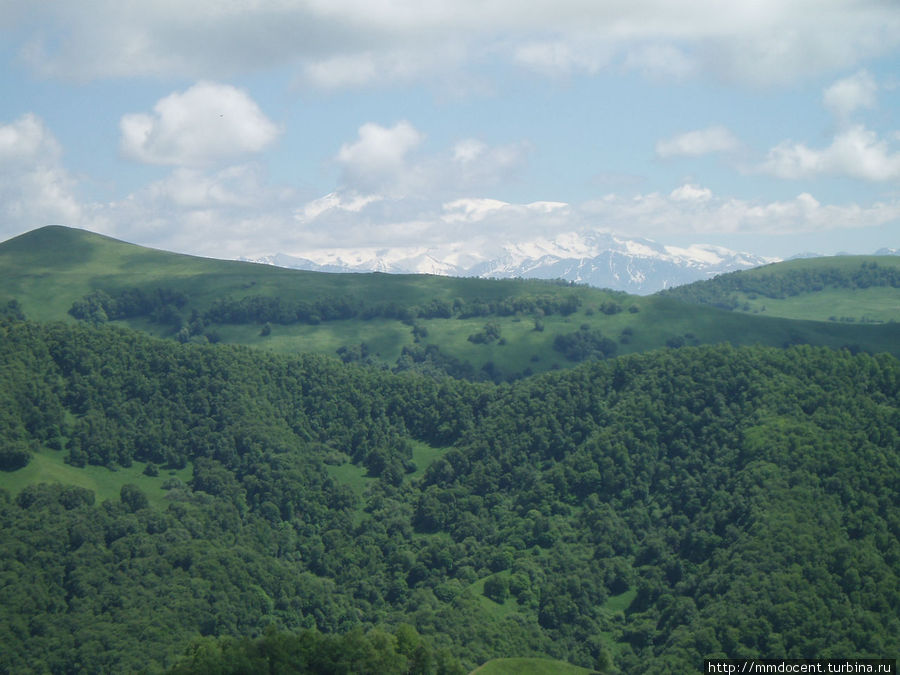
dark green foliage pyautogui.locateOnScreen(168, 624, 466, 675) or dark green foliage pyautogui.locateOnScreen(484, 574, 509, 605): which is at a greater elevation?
dark green foliage pyautogui.locateOnScreen(168, 624, 466, 675)

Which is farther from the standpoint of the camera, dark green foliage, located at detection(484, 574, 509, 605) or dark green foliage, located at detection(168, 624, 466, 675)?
dark green foliage, located at detection(484, 574, 509, 605)

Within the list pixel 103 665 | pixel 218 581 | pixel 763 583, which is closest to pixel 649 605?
pixel 763 583

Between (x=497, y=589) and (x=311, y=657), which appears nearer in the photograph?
(x=311, y=657)

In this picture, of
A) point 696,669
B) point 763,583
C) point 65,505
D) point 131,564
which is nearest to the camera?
point 696,669

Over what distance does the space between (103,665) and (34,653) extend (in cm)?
1252

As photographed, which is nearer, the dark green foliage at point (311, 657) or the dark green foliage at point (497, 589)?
the dark green foliage at point (311, 657)

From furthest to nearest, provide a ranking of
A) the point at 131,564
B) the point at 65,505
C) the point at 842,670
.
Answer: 1. the point at 65,505
2. the point at 131,564
3. the point at 842,670

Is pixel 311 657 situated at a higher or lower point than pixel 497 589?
higher

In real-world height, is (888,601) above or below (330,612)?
above

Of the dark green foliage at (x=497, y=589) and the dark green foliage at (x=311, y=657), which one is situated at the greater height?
the dark green foliage at (x=311, y=657)

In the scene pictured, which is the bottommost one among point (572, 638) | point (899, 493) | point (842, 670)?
point (572, 638)

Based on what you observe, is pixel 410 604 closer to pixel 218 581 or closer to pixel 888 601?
pixel 218 581

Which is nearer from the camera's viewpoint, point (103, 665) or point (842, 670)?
point (842, 670)

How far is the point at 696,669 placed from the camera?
140 metres
